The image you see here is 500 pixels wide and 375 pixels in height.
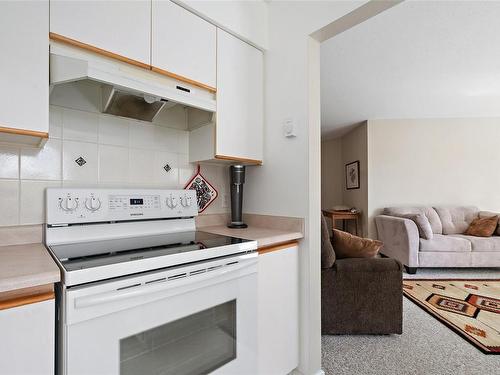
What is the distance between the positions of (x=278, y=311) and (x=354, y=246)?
927 millimetres

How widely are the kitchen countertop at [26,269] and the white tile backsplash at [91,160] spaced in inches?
10.8

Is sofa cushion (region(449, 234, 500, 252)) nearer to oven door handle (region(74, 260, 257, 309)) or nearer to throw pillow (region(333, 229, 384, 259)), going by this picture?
throw pillow (region(333, 229, 384, 259))

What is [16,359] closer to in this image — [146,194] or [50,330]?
[50,330]

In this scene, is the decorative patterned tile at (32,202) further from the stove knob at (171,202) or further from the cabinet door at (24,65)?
the stove knob at (171,202)

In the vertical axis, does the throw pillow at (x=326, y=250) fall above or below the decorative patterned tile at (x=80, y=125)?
below

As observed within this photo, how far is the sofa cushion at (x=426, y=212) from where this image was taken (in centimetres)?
432

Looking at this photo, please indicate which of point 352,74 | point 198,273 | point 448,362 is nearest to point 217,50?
point 198,273

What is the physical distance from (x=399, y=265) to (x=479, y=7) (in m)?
1.98

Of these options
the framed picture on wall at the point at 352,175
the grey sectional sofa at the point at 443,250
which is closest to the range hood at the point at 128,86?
the grey sectional sofa at the point at 443,250

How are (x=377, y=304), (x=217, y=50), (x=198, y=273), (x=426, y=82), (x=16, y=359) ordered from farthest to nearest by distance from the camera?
(x=426, y=82)
(x=377, y=304)
(x=217, y=50)
(x=198, y=273)
(x=16, y=359)

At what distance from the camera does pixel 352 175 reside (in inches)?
230

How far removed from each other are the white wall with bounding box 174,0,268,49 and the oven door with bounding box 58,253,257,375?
1.29 metres

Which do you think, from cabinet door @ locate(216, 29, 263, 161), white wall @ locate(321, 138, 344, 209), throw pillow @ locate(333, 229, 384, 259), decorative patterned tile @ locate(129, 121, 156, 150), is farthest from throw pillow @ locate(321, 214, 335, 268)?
white wall @ locate(321, 138, 344, 209)

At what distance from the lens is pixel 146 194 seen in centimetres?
151
